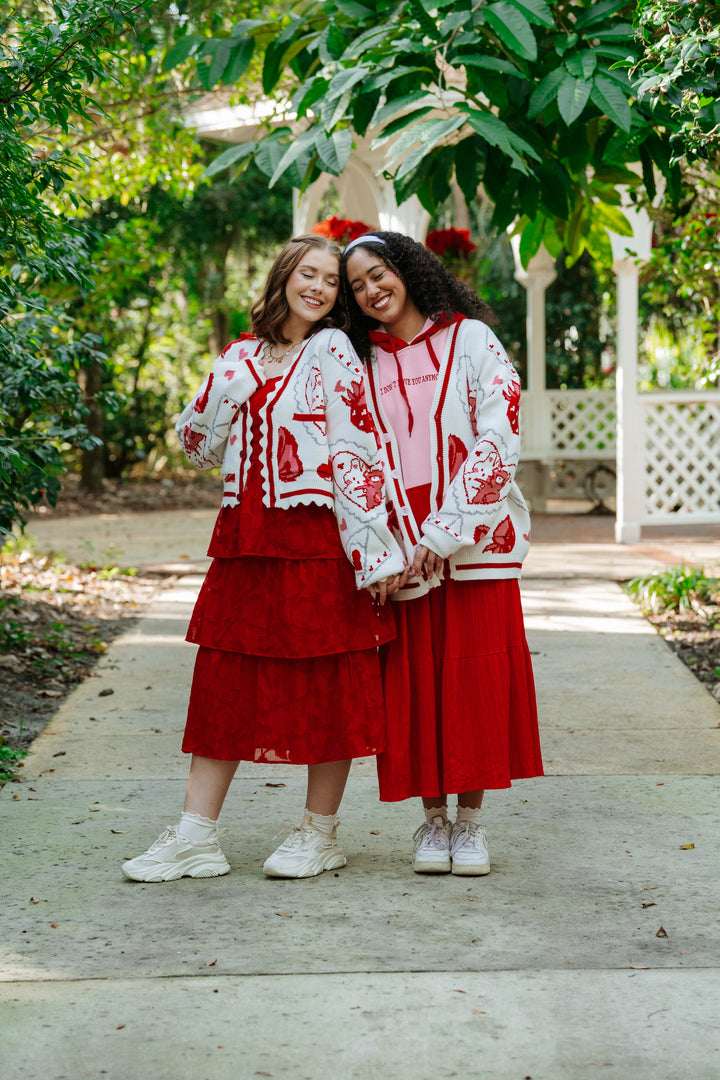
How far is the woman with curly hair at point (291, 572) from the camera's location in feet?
10.8

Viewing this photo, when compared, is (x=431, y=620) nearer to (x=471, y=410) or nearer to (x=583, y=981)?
(x=471, y=410)

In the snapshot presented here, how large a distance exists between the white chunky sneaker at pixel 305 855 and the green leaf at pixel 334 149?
208 centimetres

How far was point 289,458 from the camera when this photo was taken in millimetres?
3305

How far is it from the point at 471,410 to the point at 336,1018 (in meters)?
1.59

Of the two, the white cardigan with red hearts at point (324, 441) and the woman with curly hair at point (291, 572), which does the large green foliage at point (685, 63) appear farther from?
the white cardigan with red hearts at point (324, 441)

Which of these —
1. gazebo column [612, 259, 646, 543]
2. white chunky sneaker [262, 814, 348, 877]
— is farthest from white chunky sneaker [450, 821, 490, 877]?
gazebo column [612, 259, 646, 543]

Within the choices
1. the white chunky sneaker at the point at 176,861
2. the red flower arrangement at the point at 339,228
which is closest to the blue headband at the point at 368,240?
the white chunky sneaker at the point at 176,861

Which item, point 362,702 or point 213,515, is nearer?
point 362,702

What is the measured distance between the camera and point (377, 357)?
11.4 feet

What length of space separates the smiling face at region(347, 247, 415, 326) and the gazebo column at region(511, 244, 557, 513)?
916 cm

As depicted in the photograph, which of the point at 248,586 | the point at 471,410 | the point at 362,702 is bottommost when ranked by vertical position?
the point at 362,702

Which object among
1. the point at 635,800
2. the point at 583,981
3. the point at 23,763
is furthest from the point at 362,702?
the point at 23,763

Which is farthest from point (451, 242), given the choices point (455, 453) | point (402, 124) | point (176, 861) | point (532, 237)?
point (176, 861)

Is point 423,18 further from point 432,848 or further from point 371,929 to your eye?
point 371,929
